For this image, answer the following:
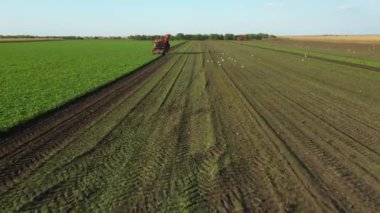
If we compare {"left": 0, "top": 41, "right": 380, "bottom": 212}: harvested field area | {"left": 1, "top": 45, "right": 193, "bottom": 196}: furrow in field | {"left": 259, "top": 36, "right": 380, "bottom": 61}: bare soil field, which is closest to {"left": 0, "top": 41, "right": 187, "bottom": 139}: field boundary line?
{"left": 0, "top": 41, "right": 380, "bottom": 212}: harvested field area

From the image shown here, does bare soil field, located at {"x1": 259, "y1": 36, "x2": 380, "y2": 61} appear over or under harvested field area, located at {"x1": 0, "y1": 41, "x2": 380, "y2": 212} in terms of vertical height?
under

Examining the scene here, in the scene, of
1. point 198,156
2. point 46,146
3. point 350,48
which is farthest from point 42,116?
point 350,48

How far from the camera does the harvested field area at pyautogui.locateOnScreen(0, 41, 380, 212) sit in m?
5.75

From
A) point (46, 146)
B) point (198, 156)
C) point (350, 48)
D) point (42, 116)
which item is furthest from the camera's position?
point (350, 48)

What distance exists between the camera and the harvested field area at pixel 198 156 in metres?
5.75

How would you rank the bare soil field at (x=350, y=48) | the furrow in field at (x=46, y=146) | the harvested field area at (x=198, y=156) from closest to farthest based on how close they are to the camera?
the harvested field area at (x=198, y=156) < the furrow in field at (x=46, y=146) < the bare soil field at (x=350, y=48)

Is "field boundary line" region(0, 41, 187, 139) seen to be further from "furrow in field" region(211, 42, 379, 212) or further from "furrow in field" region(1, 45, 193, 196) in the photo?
"furrow in field" region(211, 42, 379, 212)

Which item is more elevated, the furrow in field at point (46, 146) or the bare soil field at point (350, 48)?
the furrow in field at point (46, 146)

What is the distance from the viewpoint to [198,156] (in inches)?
303

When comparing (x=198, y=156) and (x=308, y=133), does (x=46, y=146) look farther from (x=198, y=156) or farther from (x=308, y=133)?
(x=308, y=133)

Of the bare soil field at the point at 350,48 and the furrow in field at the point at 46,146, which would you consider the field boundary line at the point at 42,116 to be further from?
the bare soil field at the point at 350,48

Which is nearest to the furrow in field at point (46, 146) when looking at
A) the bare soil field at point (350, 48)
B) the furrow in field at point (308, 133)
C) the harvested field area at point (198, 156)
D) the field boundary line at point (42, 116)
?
the harvested field area at point (198, 156)

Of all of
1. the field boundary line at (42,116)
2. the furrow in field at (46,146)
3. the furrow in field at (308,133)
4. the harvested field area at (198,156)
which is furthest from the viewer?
the field boundary line at (42,116)

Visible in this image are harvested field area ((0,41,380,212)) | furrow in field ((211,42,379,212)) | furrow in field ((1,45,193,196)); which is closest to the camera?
harvested field area ((0,41,380,212))
